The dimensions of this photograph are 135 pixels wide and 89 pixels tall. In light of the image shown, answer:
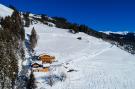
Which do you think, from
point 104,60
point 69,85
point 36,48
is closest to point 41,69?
point 69,85

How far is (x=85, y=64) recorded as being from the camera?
101 metres

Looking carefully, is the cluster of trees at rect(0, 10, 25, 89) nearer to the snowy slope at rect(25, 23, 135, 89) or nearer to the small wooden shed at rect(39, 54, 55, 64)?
the small wooden shed at rect(39, 54, 55, 64)

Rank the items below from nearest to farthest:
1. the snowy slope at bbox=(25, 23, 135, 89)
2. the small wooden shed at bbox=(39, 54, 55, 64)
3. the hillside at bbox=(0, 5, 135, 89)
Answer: the hillside at bbox=(0, 5, 135, 89) < the snowy slope at bbox=(25, 23, 135, 89) < the small wooden shed at bbox=(39, 54, 55, 64)

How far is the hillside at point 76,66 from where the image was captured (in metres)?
78.1

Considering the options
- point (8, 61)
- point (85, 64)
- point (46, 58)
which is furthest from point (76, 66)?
point (8, 61)

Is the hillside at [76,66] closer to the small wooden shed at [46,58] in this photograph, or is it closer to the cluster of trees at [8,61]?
the small wooden shed at [46,58]

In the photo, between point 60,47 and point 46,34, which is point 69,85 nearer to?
point 60,47

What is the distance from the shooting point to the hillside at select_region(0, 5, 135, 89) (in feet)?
256

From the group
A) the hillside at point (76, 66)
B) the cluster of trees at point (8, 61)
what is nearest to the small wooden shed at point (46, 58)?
the hillside at point (76, 66)

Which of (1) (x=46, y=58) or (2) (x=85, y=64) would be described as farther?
(2) (x=85, y=64)

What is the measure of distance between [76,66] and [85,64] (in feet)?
19.4

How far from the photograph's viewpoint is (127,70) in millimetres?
101500

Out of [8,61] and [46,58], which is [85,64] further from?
[8,61]

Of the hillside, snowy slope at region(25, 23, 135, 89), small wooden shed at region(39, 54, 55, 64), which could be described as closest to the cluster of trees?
the hillside
